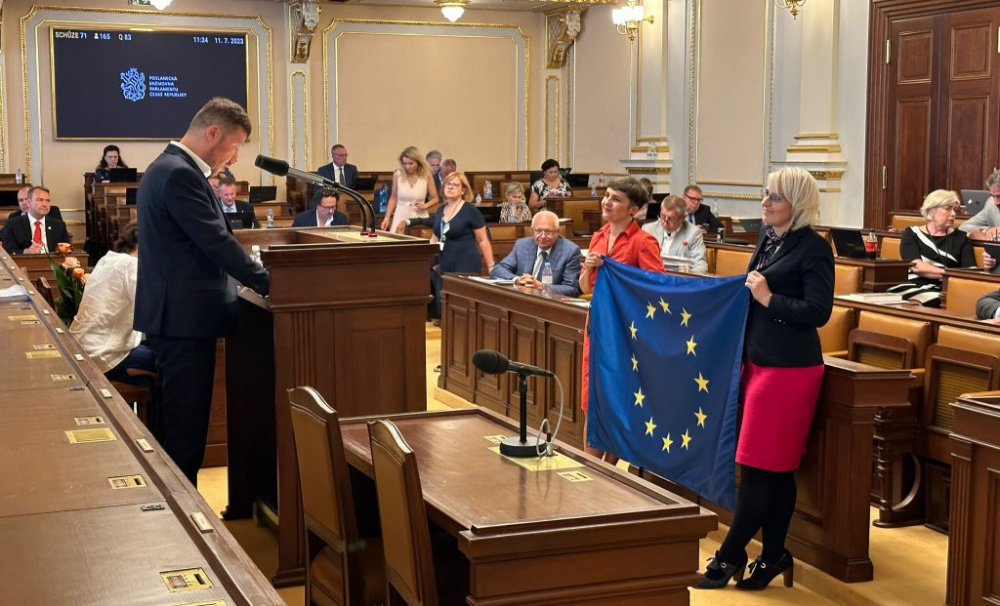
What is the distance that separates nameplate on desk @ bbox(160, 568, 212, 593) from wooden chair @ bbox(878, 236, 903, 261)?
8.54 metres

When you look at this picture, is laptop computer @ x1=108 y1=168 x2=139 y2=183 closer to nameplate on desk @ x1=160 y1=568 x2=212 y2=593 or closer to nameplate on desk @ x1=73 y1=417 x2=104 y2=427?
nameplate on desk @ x1=73 y1=417 x2=104 y2=427

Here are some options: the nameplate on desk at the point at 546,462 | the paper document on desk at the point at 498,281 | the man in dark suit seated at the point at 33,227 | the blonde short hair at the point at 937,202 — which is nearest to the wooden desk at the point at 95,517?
the nameplate on desk at the point at 546,462

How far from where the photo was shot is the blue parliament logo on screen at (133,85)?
15789 millimetres

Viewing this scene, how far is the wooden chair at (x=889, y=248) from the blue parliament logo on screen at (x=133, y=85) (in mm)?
10042

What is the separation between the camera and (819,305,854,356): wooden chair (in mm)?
5961

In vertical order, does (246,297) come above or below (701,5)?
below

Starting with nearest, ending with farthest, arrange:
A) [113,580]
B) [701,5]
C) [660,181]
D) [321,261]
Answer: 1. [113,580]
2. [321,261]
3. [701,5]
4. [660,181]

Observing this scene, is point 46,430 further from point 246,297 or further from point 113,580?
point 246,297

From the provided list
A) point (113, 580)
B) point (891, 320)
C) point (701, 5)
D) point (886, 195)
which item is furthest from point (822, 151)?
point (113, 580)

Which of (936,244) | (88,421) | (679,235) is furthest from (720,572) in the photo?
(679,235)

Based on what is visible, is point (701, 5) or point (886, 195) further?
point (701, 5)

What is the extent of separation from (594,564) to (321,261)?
6.03 ft

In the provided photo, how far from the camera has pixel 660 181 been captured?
50.0 ft

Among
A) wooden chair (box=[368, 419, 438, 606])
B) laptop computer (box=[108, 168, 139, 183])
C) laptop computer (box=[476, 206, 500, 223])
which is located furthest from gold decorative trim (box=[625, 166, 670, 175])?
wooden chair (box=[368, 419, 438, 606])
